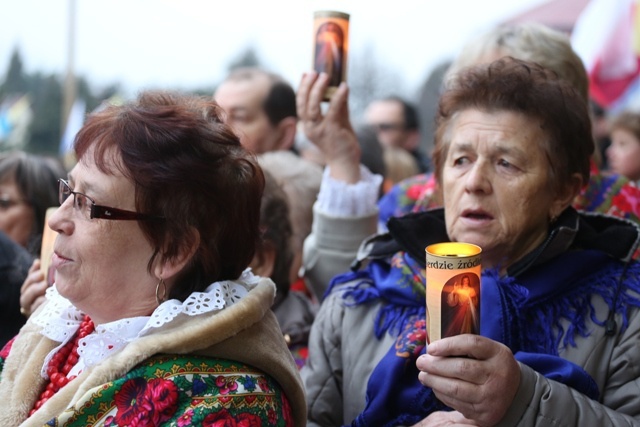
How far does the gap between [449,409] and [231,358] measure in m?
0.72

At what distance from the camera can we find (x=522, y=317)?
2.52m

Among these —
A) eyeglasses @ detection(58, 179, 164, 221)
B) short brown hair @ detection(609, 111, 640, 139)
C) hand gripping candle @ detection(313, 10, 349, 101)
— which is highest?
hand gripping candle @ detection(313, 10, 349, 101)

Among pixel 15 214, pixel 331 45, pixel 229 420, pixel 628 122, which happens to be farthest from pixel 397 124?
pixel 229 420

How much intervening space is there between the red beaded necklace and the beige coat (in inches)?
1.1

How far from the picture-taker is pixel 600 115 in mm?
9031

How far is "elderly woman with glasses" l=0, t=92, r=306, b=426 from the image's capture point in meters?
2.08

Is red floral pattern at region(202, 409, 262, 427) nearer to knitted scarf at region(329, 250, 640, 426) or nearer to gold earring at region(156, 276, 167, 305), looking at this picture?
gold earring at region(156, 276, 167, 305)

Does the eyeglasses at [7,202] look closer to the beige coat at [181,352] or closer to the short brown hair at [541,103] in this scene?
the beige coat at [181,352]

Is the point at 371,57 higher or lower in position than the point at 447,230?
lower

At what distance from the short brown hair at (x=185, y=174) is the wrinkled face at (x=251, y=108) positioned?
2.41 metres

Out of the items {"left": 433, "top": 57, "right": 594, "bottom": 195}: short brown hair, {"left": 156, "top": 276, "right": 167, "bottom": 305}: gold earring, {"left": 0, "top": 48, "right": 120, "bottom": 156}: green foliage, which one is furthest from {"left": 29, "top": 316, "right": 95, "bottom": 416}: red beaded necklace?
{"left": 0, "top": 48, "right": 120, "bottom": 156}: green foliage

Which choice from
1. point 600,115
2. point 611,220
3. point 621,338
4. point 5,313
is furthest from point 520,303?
point 600,115

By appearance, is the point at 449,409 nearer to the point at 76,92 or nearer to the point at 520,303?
the point at 520,303

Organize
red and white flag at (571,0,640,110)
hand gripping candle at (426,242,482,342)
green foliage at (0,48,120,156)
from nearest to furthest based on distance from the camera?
hand gripping candle at (426,242,482,342) < red and white flag at (571,0,640,110) < green foliage at (0,48,120,156)
